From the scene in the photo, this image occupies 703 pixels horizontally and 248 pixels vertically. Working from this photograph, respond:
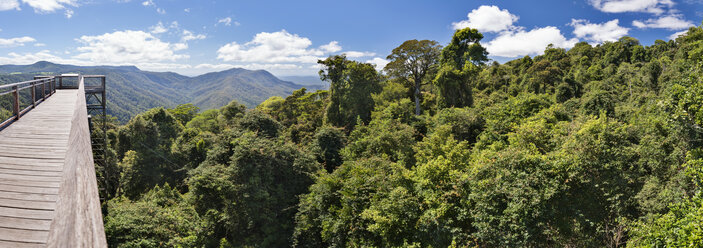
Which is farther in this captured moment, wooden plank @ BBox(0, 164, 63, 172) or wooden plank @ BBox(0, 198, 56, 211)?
wooden plank @ BBox(0, 164, 63, 172)

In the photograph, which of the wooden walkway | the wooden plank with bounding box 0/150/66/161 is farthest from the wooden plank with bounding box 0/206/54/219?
the wooden plank with bounding box 0/150/66/161

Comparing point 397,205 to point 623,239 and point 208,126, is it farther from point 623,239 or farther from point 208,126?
point 208,126

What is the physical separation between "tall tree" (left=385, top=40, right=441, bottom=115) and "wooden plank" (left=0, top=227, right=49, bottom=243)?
26.6m

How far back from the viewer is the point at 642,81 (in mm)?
27828

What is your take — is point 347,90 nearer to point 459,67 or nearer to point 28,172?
point 459,67

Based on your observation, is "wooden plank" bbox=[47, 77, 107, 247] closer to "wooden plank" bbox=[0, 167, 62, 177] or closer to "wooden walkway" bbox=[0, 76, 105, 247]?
"wooden walkway" bbox=[0, 76, 105, 247]

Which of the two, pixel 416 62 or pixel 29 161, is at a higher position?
pixel 416 62

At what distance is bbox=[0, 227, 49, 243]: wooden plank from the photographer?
192 cm

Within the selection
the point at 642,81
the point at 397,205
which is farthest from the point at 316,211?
the point at 642,81

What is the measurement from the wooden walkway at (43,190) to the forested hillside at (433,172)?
7.95 meters

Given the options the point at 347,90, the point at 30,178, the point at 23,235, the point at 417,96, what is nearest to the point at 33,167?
the point at 30,178

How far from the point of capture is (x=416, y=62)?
2730 cm

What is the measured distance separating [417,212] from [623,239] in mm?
7546

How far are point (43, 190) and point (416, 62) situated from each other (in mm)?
27052
